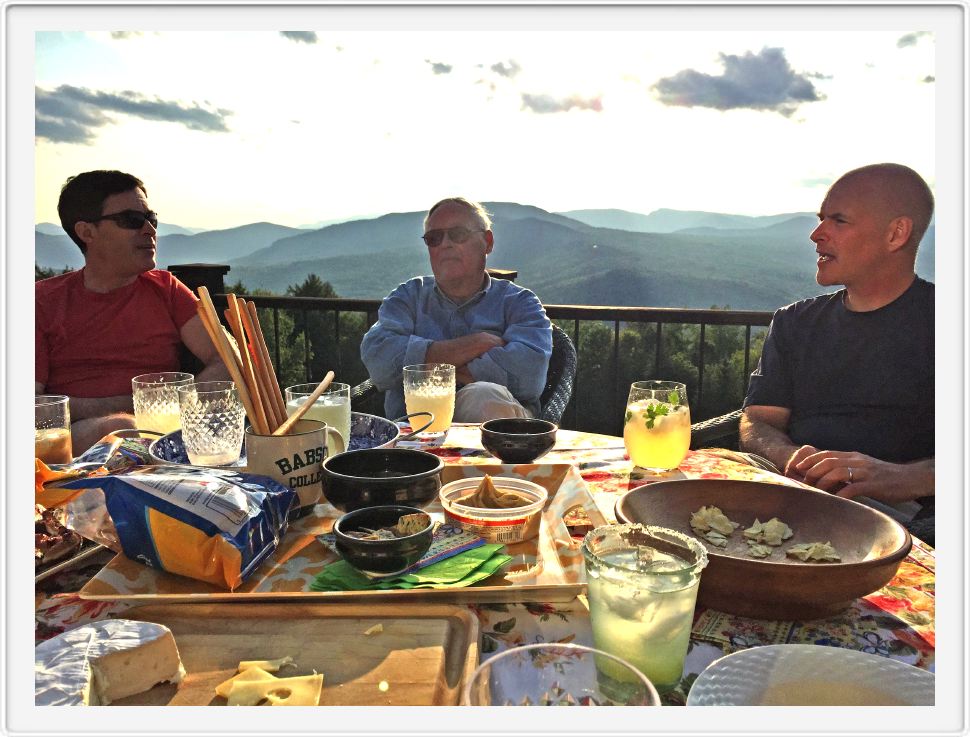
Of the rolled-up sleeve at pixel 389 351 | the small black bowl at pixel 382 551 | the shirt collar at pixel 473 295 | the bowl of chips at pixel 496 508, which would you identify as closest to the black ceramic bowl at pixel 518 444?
the bowl of chips at pixel 496 508

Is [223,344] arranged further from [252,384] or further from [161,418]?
[161,418]

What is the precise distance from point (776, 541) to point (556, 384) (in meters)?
2.08

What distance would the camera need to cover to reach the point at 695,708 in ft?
2.15

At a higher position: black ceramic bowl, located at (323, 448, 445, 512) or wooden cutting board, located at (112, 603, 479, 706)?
black ceramic bowl, located at (323, 448, 445, 512)

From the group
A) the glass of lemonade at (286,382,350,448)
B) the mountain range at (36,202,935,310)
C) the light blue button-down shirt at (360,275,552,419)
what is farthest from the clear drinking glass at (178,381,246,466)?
the mountain range at (36,202,935,310)

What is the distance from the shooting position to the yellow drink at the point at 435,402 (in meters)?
2.02

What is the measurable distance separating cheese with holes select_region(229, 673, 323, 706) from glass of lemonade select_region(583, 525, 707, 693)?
0.33m

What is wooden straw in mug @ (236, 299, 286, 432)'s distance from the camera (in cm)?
129

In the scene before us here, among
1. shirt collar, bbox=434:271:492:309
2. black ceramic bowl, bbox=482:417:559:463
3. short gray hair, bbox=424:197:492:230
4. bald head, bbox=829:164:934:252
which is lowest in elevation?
black ceramic bowl, bbox=482:417:559:463

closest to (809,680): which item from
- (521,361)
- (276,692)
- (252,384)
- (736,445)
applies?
(276,692)

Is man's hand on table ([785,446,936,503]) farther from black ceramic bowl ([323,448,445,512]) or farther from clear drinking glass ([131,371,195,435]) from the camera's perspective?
clear drinking glass ([131,371,195,435])

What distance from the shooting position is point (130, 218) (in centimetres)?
312

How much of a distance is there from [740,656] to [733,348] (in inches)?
178

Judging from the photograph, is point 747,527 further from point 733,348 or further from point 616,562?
point 733,348
